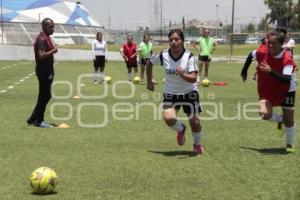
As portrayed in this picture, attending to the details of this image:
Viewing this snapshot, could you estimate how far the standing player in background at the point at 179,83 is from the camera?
8516 millimetres

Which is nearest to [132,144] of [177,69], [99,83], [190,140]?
[190,140]

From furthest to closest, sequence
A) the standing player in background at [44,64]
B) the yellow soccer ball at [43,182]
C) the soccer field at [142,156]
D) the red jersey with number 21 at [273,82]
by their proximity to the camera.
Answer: the standing player in background at [44,64], the red jersey with number 21 at [273,82], the soccer field at [142,156], the yellow soccer ball at [43,182]

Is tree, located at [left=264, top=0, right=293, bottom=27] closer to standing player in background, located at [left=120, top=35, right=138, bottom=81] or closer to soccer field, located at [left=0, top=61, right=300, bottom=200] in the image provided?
standing player in background, located at [left=120, top=35, right=138, bottom=81]

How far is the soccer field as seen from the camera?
266 inches

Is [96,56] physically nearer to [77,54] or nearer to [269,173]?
[269,173]

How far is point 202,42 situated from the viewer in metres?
23.0

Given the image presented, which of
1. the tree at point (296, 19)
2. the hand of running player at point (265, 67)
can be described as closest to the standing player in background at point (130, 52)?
the hand of running player at point (265, 67)

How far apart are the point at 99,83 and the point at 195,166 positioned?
1533 centimetres

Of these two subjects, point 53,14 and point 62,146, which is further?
point 53,14

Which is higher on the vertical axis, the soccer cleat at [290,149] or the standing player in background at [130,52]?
the standing player in background at [130,52]

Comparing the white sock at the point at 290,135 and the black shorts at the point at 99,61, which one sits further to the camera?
the black shorts at the point at 99,61

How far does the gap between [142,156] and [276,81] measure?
7.64ft

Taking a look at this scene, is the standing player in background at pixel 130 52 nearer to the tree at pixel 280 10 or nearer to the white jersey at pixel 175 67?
the white jersey at pixel 175 67

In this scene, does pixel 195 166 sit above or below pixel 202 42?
below
